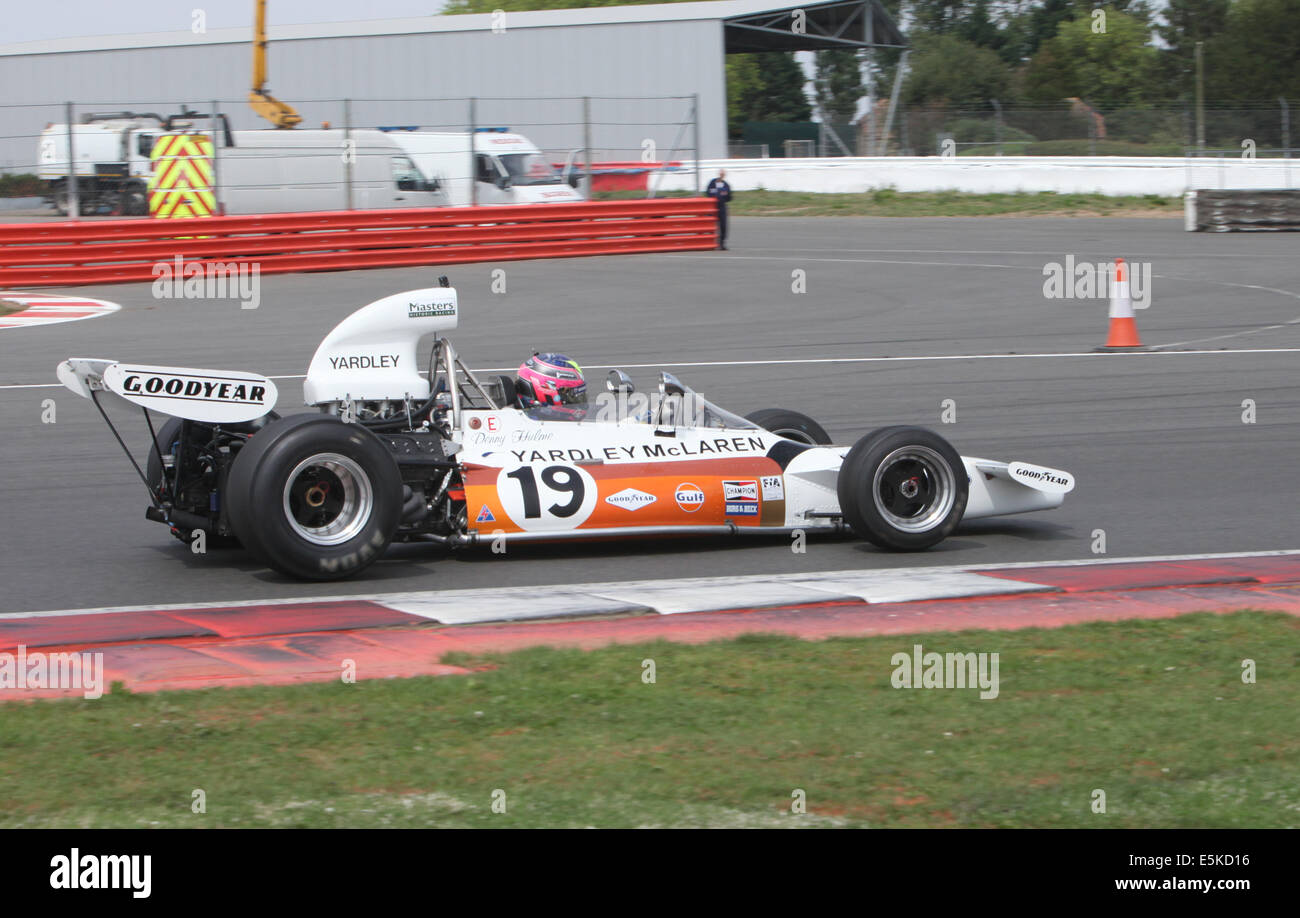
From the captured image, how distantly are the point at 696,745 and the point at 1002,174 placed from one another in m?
37.7

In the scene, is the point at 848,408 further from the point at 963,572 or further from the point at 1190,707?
the point at 1190,707

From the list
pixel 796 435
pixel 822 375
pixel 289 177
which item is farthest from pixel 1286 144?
pixel 796 435

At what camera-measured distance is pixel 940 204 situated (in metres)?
38.4

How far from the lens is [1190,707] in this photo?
17.7 ft

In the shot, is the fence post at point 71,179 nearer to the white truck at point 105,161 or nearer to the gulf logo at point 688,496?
the white truck at point 105,161

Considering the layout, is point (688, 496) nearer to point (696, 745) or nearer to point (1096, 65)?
point (696, 745)

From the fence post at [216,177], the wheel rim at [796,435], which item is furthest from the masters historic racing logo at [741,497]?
the fence post at [216,177]

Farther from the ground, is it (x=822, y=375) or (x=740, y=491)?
(x=822, y=375)

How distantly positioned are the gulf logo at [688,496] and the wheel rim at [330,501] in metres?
1.54

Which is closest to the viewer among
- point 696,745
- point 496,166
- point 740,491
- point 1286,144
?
point 696,745

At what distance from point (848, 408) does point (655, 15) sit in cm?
3747

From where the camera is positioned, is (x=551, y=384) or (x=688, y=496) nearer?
(x=688, y=496)

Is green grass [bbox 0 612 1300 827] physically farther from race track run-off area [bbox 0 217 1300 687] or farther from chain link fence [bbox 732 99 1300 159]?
chain link fence [bbox 732 99 1300 159]

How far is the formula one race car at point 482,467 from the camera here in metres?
7.51
